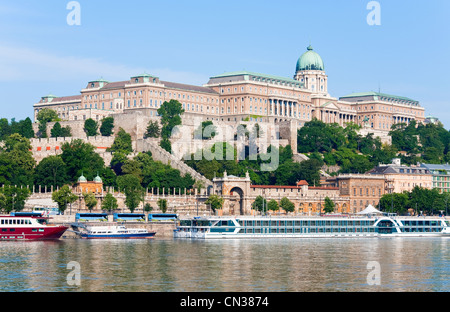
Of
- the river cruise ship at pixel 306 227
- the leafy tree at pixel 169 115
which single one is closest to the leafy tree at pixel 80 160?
the leafy tree at pixel 169 115

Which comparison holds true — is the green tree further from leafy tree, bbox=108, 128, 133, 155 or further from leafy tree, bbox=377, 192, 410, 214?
leafy tree, bbox=377, 192, 410, 214

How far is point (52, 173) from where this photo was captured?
409ft

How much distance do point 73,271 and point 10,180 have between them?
212 ft

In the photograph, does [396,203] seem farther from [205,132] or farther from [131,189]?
[131,189]

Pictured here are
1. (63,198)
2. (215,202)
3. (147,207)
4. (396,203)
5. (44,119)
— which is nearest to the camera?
(63,198)

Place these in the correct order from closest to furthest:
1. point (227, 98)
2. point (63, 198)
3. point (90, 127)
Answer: point (63, 198) → point (90, 127) → point (227, 98)

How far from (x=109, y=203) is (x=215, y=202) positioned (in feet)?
49.3

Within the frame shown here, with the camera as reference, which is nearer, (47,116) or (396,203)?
(396,203)

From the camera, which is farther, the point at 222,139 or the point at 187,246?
the point at 222,139

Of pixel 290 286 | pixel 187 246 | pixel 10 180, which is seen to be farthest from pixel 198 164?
pixel 290 286

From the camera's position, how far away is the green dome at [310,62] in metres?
197

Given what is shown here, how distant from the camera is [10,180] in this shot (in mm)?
124938

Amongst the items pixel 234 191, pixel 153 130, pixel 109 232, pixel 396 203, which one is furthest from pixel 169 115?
pixel 109 232
